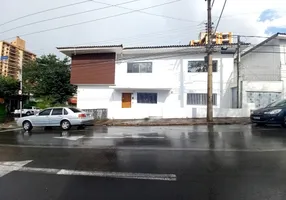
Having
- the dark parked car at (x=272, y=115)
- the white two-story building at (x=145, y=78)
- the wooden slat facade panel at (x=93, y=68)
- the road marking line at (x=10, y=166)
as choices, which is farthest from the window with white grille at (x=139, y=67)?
the road marking line at (x=10, y=166)

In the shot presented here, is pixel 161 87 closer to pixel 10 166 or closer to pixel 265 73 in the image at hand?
pixel 265 73

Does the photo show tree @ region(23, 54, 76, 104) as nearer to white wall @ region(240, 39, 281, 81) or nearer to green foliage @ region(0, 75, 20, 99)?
green foliage @ region(0, 75, 20, 99)

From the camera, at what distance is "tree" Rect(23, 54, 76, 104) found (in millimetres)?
34188

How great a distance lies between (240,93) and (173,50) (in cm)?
671

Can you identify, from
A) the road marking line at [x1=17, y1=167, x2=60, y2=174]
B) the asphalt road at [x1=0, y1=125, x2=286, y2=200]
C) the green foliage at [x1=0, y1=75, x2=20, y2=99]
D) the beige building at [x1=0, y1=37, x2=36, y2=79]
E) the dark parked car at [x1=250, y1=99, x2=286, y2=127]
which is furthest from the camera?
the green foliage at [x1=0, y1=75, x2=20, y2=99]

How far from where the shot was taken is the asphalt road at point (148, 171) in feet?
16.0

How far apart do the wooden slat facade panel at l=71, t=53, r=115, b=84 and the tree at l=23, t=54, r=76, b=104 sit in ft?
26.6

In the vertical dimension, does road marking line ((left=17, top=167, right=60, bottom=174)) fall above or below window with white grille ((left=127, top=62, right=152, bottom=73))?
below

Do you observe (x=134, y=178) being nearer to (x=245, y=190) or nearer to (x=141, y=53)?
(x=245, y=190)

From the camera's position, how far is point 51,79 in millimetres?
34250

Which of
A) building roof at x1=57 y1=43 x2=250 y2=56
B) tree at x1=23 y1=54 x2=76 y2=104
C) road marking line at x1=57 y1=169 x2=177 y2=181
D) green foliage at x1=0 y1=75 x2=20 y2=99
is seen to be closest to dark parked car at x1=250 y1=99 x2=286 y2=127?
building roof at x1=57 y1=43 x2=250 y2=56

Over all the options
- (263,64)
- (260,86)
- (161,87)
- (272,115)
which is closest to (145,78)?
(161,87)

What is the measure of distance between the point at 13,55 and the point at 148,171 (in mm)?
29088

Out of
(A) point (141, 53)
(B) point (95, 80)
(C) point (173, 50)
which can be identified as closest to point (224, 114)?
(C) point (173, 50)
